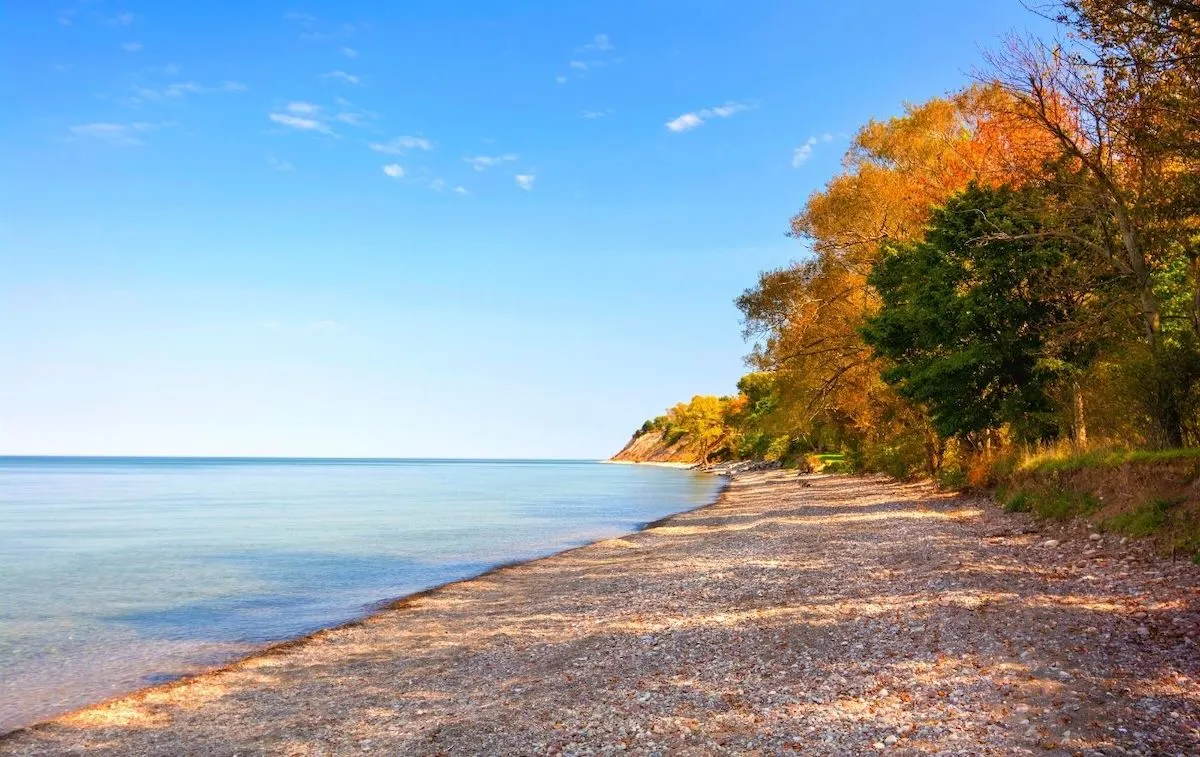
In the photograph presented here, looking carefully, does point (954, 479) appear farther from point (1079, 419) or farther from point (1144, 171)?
point (1144, 171)

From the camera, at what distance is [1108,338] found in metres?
22.5

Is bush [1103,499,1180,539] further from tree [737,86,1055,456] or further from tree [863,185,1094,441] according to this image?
tree [737,86,1055,456]

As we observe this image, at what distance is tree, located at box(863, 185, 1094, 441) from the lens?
23312mm

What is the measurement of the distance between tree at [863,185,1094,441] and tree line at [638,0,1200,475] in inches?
2.5

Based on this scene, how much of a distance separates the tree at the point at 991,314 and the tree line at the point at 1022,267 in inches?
2.5

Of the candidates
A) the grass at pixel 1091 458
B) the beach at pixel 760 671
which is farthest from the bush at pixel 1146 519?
the grass at pixel 1091 458

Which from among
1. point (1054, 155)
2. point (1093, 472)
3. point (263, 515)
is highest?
point (1054, 155)

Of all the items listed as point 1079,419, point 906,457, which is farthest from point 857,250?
point 1079,419

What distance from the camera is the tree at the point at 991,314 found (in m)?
23.3

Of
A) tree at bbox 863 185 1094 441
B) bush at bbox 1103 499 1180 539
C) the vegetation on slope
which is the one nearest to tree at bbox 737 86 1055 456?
the vegetation on slope

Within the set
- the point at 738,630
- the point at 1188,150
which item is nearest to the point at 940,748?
the point at 738,630

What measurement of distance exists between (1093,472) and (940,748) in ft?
49.1

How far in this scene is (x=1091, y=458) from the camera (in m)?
19.4

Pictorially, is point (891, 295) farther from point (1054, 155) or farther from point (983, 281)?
point (1054, 155)
